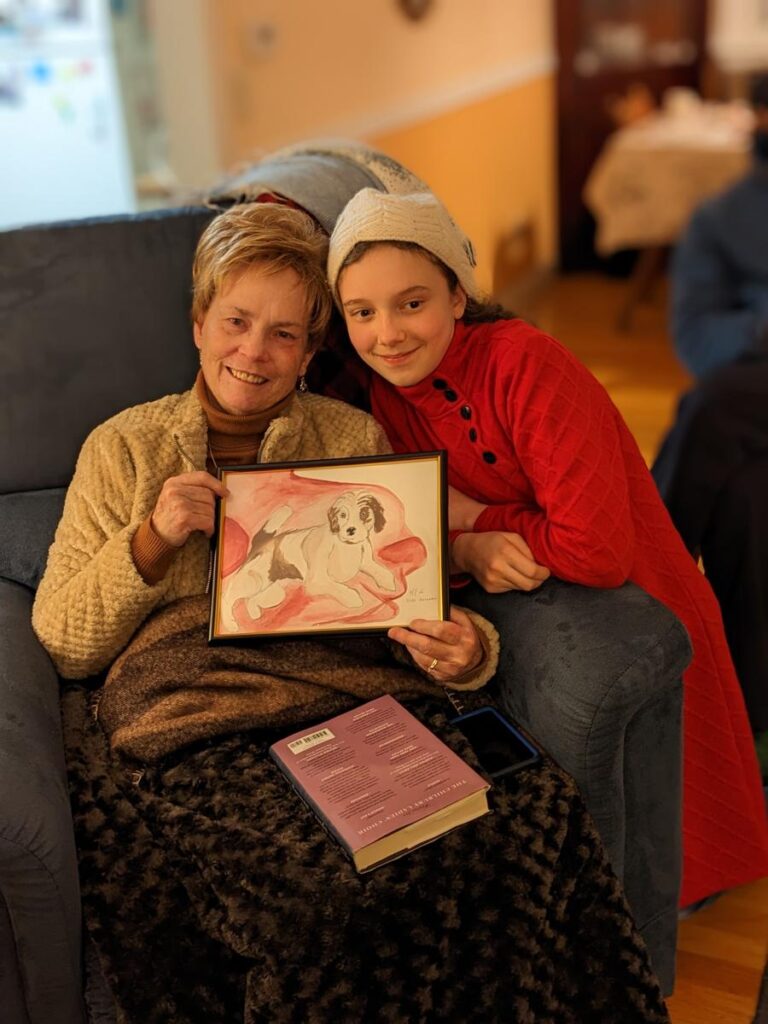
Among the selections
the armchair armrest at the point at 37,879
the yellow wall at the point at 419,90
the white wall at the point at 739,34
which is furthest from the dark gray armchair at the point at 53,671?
the white wall at the point at 739,34

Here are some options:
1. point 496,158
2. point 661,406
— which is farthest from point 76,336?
point 496,158

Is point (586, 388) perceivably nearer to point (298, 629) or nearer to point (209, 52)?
point (298, 629)

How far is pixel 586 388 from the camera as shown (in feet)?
4.74

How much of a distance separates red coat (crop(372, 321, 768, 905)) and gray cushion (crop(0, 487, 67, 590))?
1.72 ft

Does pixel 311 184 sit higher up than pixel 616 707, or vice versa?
pixel 311 184

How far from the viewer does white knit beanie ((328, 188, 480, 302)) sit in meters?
1.39

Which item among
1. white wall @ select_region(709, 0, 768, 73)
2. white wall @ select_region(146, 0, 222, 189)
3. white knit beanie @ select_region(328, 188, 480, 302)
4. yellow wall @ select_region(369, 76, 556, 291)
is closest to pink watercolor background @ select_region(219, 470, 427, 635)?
white knit beanie @ select_region(328, 188, 480, 302)

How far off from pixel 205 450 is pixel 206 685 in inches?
12.8

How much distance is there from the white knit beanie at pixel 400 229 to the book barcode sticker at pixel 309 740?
1.88 feet

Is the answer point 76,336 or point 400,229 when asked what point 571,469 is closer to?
point 400,229

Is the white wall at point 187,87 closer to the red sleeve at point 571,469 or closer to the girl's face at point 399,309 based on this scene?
the girl's face at point 399,309

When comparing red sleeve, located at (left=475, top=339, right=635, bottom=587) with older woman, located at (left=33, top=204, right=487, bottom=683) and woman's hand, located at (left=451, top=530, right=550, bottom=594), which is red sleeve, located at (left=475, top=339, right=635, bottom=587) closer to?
woman's hand, located at (left=451, top=530, right=550, bottom=594)

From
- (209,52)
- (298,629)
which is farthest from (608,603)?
(209,52)

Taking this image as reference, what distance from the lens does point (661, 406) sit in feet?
12.6
